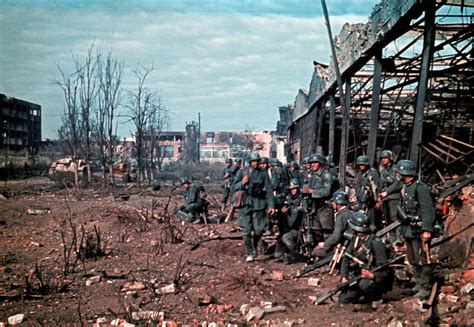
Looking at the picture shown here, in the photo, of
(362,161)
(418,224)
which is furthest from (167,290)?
(362,161)

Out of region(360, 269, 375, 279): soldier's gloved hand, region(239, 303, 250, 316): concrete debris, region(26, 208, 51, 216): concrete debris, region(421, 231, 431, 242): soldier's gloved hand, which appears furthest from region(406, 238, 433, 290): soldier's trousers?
region(26, 208, 51, 216): concrete debris

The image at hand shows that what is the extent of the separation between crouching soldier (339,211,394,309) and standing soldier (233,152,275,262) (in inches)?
102

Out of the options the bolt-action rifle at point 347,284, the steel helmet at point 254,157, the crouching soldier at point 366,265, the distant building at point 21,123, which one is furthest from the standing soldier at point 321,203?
the distant building at point 21,123

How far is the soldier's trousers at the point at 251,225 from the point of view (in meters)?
8.12

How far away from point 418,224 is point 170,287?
352 centimetres

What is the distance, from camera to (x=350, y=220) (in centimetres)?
569

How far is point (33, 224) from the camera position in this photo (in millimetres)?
11812

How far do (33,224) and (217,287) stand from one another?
7580mm

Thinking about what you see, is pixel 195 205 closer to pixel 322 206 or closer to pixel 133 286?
pixel 322 206

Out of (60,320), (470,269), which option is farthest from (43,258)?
(470,269)

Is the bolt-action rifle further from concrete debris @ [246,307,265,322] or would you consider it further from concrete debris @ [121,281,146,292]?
concrete debris @ [121,281,146,292]

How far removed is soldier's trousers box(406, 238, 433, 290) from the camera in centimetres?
546

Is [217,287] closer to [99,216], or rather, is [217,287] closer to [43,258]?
[43,258]

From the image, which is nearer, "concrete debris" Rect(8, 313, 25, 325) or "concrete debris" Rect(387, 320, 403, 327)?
"concrete debris" Rect(387, 320, 403, 327)
